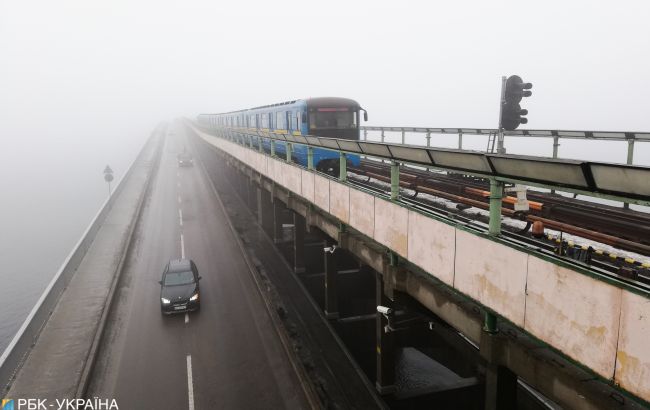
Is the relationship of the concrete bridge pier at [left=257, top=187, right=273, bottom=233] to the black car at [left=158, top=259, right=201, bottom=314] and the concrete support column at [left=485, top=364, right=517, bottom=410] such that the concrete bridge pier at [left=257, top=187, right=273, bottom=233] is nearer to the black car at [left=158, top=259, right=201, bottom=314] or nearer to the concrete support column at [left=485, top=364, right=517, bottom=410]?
the black car at [left=158, top=259, right=201, bottom=314]

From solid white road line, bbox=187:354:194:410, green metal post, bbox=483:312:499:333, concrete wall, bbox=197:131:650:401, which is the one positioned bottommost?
solid white road line, bbox=187:354:194:410

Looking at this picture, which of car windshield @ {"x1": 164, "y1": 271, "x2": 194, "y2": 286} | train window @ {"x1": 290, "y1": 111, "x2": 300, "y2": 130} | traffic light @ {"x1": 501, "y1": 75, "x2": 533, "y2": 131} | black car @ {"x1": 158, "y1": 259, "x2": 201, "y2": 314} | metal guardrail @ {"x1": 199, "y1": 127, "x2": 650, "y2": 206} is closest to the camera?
metal guardrail @ {"x1": 199, "y1": 127, "x2": 650, "y2": 206}

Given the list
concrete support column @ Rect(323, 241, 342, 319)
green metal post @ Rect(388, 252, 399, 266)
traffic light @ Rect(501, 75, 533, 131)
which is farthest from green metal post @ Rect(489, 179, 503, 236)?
concrete support column @ Rect(323, 241, 342, 319)

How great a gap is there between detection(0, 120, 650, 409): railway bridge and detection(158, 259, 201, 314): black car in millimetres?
567

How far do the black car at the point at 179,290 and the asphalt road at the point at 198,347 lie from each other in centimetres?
45

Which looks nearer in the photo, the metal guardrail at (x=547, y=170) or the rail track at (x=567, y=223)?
the metal guardrail at (x=547, y=170)

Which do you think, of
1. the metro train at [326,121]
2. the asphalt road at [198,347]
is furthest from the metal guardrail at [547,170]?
the metro train at [326,121]

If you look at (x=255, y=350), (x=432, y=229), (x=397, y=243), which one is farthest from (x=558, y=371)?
(x=255, y=350)

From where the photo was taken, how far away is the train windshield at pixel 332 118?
2250 centimetres

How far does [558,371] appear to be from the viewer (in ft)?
20.1

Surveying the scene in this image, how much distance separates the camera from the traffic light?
1113cm

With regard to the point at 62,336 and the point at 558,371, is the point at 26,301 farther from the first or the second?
the point at 558,371

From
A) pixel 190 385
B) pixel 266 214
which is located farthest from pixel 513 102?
pixel 266 214

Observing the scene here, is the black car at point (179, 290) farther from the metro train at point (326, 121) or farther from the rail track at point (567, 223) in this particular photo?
the rail track at point (567, 223)
